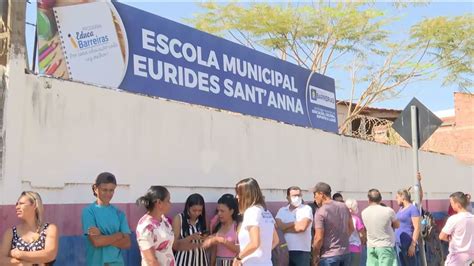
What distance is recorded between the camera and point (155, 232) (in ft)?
17.9

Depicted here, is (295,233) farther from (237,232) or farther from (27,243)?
(27,243)

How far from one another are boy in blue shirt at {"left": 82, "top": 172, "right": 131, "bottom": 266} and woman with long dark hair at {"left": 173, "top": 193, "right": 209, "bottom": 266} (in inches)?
35.7

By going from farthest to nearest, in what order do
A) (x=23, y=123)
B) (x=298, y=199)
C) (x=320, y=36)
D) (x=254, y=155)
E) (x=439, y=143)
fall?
1. (x=439, y=143)
2. (x=320, y=36)
3. (x=254, y=155)
4. (x=298, y=199)
5. (x=23, y=123)

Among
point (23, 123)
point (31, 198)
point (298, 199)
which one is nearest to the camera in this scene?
point (31, 198)

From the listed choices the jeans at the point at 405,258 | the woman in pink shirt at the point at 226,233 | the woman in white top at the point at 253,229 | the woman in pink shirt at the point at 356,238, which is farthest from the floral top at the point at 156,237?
the jeans at the point at 405,258

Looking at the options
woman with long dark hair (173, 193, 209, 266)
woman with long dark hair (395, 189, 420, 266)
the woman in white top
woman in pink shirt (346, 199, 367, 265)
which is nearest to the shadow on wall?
woman with long dark hair (173, 193, 209, 266)

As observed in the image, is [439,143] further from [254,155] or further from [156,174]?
[156,174]

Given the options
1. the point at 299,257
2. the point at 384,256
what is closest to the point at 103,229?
the point at 299,257

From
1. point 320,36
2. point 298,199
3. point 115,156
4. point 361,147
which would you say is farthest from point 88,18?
point 320,36

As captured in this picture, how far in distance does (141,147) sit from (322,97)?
516 cm

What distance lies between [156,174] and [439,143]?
1987cm

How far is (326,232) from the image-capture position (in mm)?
7676

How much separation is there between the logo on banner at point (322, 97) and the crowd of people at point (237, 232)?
2.26 metres

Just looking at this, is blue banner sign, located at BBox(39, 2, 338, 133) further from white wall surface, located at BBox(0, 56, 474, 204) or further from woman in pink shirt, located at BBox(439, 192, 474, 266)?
woman in pink shirt, located at BBox(439, 192, 474, 266)
